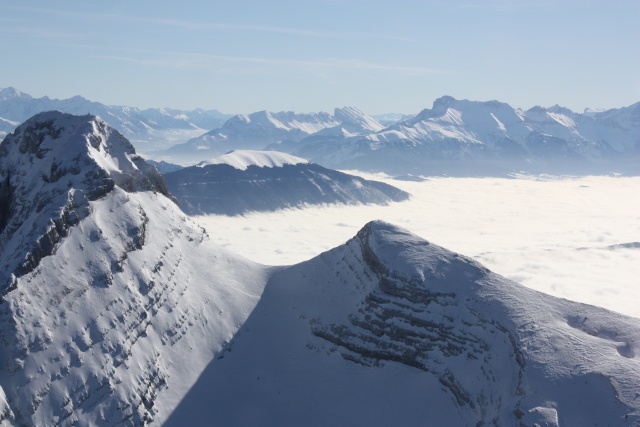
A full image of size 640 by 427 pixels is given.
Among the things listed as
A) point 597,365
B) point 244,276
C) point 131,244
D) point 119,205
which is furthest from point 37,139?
point 597,365

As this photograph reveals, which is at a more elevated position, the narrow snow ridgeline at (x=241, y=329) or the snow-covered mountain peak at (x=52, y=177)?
the snow-covered mountain peak at (x=52, y=177)

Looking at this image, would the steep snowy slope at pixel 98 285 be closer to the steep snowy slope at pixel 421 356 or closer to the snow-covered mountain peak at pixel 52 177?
the snow-covered mountain peak at pixel 52 177

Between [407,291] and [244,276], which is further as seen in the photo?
[244,276]

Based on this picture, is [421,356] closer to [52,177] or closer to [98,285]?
[98,285]

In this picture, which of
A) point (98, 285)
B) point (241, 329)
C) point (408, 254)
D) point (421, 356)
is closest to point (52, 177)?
point (98, 285)

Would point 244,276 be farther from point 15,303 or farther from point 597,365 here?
point 597,365

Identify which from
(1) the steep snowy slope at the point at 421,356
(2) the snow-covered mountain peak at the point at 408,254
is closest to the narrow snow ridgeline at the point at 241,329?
(1) the steep snowy slope at the point at 421,356
